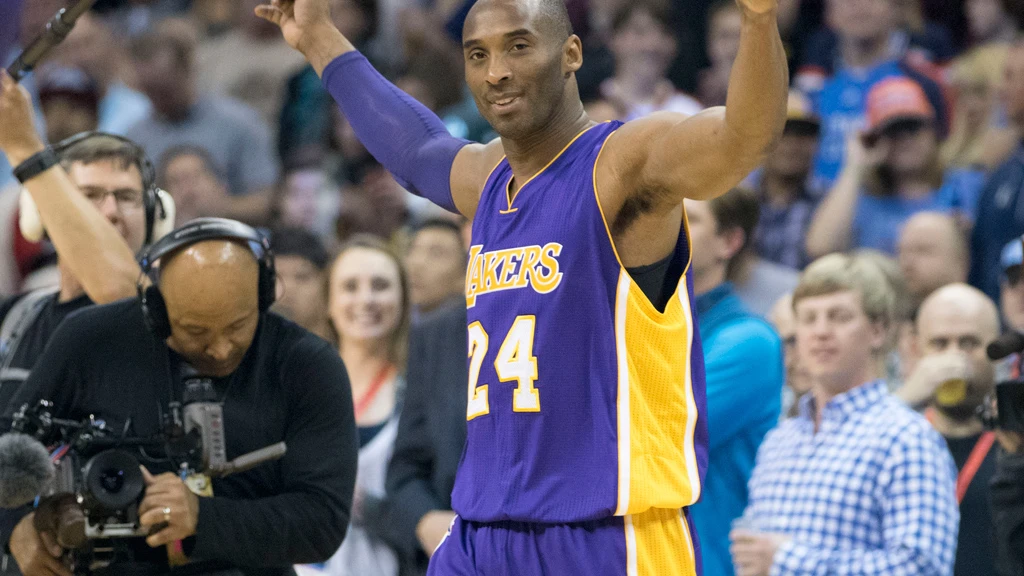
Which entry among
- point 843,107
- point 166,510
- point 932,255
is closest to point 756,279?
point 932,255

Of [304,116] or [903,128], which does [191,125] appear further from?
[903,128]

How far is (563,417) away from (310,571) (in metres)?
2.92

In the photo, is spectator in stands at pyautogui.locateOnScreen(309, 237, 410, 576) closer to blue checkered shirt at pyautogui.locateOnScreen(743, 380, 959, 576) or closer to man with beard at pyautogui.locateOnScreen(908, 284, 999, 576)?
blue checkered shirt at pyautogui.locateOnScreen(743, 380, 959, 576)

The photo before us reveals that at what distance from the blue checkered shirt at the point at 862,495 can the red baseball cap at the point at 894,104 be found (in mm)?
3085

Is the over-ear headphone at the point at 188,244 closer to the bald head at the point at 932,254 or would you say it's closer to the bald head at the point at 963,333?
the bald head at the point at 963,333

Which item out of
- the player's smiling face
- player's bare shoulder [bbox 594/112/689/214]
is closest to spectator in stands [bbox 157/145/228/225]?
the player's smiling face

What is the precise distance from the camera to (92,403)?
3.86 m

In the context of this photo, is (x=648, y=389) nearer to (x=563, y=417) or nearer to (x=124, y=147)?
(x=563, y=417)

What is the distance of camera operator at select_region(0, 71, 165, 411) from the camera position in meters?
4.33

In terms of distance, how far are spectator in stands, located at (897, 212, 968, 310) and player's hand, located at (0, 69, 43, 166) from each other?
4.24 m

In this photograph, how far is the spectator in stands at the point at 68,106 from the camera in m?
9.54

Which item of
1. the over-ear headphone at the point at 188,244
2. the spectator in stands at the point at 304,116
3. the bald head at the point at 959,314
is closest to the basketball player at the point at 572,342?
the over-ear headphone at the point at 188,244

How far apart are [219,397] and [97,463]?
0.41 meters

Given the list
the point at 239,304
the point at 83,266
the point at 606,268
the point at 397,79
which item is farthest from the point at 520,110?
the point at 397,79
